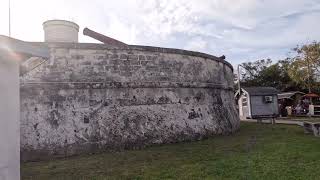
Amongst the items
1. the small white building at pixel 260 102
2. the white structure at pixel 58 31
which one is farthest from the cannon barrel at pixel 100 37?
the small white building at pixel 260 102

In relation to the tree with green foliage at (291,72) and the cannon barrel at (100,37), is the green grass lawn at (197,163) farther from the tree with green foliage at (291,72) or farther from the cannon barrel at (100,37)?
the tree with green foliage at (291,72)

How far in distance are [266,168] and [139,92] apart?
6078 mm

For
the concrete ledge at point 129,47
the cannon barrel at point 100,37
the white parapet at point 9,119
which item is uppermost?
the cannon barrel at point 100,37

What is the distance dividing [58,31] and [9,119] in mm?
9851

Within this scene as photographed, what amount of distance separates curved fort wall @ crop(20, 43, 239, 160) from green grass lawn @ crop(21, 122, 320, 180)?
83 cm

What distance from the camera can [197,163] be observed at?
9086 mm

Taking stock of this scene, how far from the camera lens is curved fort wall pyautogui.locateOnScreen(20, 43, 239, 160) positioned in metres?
11.7

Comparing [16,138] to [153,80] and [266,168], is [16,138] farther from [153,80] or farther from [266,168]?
[153,80]

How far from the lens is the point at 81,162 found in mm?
10148

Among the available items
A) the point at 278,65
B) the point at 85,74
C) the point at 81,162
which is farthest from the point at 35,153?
the point at 278,65

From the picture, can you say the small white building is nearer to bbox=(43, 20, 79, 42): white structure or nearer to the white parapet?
bbox=(43, 20, 79, 42): white structure


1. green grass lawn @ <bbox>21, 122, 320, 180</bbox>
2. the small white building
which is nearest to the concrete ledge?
green grass lawn @ <bbox>21, 122, 320, 180</bbox>

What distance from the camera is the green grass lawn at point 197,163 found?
7.88m

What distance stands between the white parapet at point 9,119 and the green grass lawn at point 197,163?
3.09 meters
